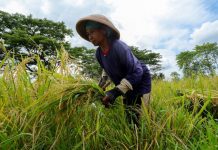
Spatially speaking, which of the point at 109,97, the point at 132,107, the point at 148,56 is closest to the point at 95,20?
the point at 109,97

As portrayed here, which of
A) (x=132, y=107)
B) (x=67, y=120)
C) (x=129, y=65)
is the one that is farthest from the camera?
(x=132, y=107)

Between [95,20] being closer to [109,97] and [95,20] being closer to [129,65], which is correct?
[129,65]

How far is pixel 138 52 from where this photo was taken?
1264 inches

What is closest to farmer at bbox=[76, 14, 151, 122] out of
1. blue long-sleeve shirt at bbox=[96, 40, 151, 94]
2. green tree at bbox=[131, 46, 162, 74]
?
blue long-sleeve shirt at bbox=[96, 40, 151, 94]

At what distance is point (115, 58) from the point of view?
8.54ft

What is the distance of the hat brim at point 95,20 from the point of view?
2.53m

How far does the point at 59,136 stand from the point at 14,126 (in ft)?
0.90

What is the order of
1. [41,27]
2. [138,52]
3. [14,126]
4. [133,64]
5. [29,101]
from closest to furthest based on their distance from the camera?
[14,126]
[29,101]
[133,64]
[41,27]
[138,52]

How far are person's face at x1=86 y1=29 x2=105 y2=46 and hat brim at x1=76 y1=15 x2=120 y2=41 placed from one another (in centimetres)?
8

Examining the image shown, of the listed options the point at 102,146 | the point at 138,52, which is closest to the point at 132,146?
the point at 102,146

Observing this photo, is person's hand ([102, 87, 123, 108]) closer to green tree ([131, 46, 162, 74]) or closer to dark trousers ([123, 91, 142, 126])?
dark trousers ([123, 91, 142, 126])

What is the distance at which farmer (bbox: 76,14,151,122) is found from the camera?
8.24 feet

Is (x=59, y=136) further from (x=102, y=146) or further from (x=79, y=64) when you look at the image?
(x=79, y=64)

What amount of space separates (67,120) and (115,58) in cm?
65
